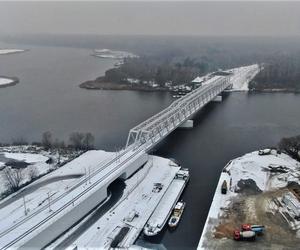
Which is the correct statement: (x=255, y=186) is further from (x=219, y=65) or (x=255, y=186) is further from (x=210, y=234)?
(x=219, y=65)

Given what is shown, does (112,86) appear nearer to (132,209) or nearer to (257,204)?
(132,209)

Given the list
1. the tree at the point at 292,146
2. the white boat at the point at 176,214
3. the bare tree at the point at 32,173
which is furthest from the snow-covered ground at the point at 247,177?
the bare tree at the point at 32,173

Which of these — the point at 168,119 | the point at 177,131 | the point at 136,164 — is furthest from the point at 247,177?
the point at 177,131

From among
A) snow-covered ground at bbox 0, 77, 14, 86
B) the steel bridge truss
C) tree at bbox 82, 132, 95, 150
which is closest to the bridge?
the steel bridge truss

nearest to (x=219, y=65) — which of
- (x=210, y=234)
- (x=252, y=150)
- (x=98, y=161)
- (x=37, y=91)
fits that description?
(x=37, y=91)

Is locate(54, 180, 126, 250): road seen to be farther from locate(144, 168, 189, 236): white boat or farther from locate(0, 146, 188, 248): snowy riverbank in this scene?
locate(144, 168, 189, 236): white boat

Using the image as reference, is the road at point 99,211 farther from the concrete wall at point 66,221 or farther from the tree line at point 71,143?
the tree line at point 71,143
